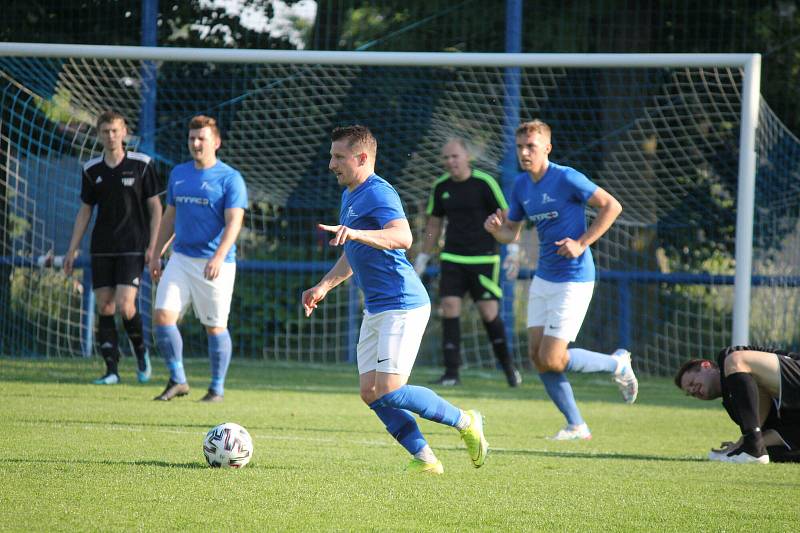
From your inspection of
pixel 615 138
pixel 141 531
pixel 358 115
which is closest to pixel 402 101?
pixel 358 115

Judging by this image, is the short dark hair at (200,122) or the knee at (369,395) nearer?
the knee at (369,395)

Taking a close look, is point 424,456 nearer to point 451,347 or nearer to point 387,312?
point 387,312

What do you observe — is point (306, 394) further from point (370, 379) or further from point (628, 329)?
point (628, 329)

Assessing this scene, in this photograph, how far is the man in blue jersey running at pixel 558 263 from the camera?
7.18 metres

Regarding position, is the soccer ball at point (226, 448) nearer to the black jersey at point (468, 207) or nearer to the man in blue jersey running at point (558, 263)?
the man in blue jersey running at point (558, 263)

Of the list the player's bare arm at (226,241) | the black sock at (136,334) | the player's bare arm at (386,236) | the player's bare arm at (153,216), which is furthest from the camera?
the black sock at (136,334)

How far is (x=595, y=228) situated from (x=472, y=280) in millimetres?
3946

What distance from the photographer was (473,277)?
10.9 meters

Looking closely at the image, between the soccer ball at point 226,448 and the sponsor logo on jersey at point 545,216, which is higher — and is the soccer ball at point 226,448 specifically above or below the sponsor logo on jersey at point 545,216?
below

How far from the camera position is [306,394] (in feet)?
31.9

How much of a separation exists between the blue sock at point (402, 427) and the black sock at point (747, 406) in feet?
6.32

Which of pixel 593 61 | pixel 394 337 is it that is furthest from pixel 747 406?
pixel 593 61

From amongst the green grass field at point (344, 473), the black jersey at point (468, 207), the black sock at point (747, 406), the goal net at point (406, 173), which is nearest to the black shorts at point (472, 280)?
the black jersey at point (468, 207)

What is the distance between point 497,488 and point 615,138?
357 inches
